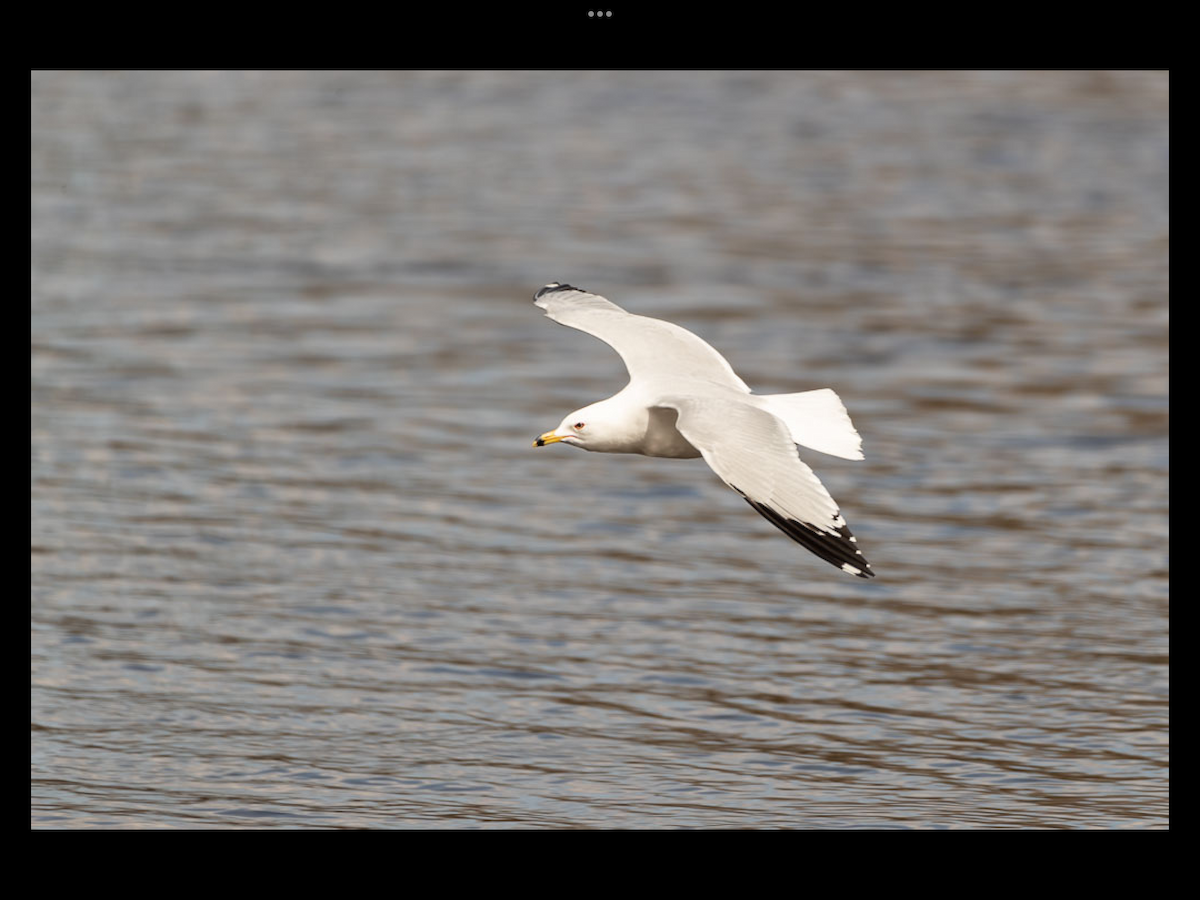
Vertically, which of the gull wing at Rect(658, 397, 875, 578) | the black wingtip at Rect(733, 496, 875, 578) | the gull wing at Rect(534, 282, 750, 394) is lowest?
the black wingtip at Rect(733, 496, 875, 578)

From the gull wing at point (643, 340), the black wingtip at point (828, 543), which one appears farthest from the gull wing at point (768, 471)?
the gull wing at point (643, 340)

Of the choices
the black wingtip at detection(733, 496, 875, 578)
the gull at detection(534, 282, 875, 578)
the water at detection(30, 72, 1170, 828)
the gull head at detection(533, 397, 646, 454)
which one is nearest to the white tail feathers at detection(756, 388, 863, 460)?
the gull at detection(534, 282, 875, 578)

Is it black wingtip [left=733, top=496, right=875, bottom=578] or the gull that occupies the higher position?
the gull

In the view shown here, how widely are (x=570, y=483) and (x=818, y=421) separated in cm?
476

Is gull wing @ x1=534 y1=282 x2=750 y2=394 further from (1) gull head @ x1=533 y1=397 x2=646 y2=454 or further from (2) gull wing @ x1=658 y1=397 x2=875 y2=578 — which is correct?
(2) gull wing @ x1=658 y1=397 x2=875 y2=578

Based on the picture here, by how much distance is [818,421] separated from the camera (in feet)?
21.3

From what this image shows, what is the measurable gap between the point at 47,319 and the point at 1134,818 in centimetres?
886

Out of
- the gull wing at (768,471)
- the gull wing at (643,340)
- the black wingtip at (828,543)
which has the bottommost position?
the black wingtip at (828,543)

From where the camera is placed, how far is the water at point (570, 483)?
7.77 m

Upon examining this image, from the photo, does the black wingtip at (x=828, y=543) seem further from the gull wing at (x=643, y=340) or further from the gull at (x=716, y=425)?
the gull wing at (x=643, y=340)

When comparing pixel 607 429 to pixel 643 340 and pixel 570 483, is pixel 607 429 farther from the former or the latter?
pixel 570 483

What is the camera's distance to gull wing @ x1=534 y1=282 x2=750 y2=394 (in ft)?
23.0

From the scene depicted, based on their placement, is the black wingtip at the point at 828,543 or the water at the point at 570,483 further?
the water at the point at 570,483

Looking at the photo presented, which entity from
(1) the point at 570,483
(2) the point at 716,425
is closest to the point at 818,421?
(2) the point at 716,425
